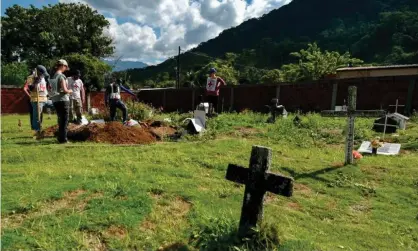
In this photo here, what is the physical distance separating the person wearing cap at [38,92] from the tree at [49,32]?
36091 mm

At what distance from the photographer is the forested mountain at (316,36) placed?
205ft

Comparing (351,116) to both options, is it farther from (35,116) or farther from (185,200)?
(35,116)

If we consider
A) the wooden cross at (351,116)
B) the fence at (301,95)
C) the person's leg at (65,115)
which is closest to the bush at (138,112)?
the person's leg at (65,115)

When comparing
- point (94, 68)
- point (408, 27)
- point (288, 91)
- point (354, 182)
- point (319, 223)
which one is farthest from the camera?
point (408, 27)

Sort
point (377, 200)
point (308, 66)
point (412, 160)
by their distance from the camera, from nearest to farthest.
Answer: point (377, 200) → point (412, 160) → point (308, 66)

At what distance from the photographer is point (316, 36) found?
3602 inches

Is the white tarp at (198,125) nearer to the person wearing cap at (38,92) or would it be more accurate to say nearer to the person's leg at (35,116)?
the person wearing cap at (38,92)

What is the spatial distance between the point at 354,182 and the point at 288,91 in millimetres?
13608

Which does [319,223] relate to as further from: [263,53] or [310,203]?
[263,53]

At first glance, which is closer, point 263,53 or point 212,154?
point 212,154

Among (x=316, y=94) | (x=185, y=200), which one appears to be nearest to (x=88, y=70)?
(x=316, y=94)

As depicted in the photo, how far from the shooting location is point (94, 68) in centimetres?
Answer: 3341

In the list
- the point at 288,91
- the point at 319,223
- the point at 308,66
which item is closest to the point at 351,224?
the point at 319,223

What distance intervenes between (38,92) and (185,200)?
20.6 ft
